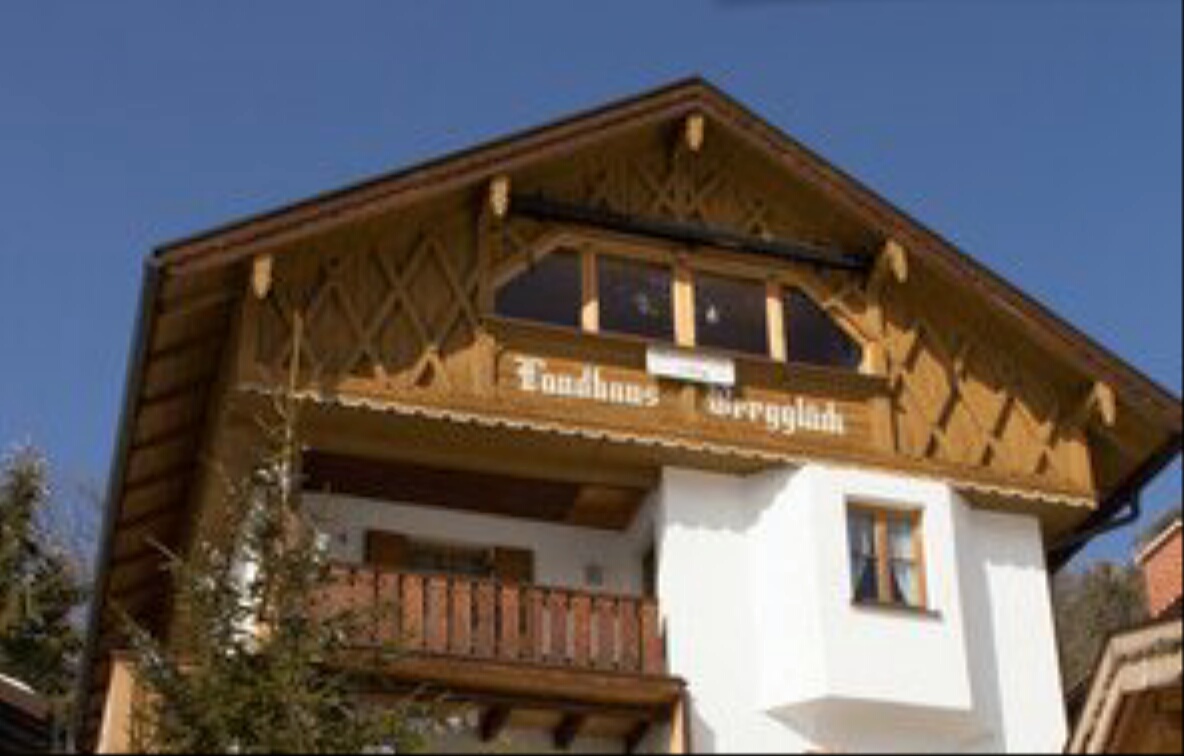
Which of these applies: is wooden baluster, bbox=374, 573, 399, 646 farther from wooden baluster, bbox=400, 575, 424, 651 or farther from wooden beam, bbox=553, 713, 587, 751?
wooden beam, bbox=553, 713, 587, 751

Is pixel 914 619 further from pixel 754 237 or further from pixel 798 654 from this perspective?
pixel 754 237

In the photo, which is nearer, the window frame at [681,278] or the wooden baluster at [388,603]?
the wooden baluster at [388,603]

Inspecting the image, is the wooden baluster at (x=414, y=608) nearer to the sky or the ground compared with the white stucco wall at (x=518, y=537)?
nearer to the ground

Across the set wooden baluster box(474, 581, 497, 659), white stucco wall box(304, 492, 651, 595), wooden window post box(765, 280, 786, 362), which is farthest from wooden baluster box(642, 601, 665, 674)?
wooden window post box(765, 280, 786, 362)

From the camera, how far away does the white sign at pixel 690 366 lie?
21406 mm

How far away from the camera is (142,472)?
70.2ft

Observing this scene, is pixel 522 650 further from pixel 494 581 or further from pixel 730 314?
pixel 730 314

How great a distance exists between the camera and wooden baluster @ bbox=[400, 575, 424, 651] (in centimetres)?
1927

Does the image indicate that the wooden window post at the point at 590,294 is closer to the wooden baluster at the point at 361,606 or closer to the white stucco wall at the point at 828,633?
the white stucco wall at the point at 828,633

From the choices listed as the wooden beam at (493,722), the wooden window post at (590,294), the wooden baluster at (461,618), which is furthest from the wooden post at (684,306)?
the wooden beam at (493,722)

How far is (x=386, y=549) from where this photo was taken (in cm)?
2102

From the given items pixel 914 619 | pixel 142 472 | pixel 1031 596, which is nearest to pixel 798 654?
pixel 914 619

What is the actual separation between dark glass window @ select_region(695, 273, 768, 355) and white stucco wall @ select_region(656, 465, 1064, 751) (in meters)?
1.65

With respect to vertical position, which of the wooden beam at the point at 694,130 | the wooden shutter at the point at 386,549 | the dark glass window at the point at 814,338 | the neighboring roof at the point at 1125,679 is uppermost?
the wooden beam at the point at 694,130
